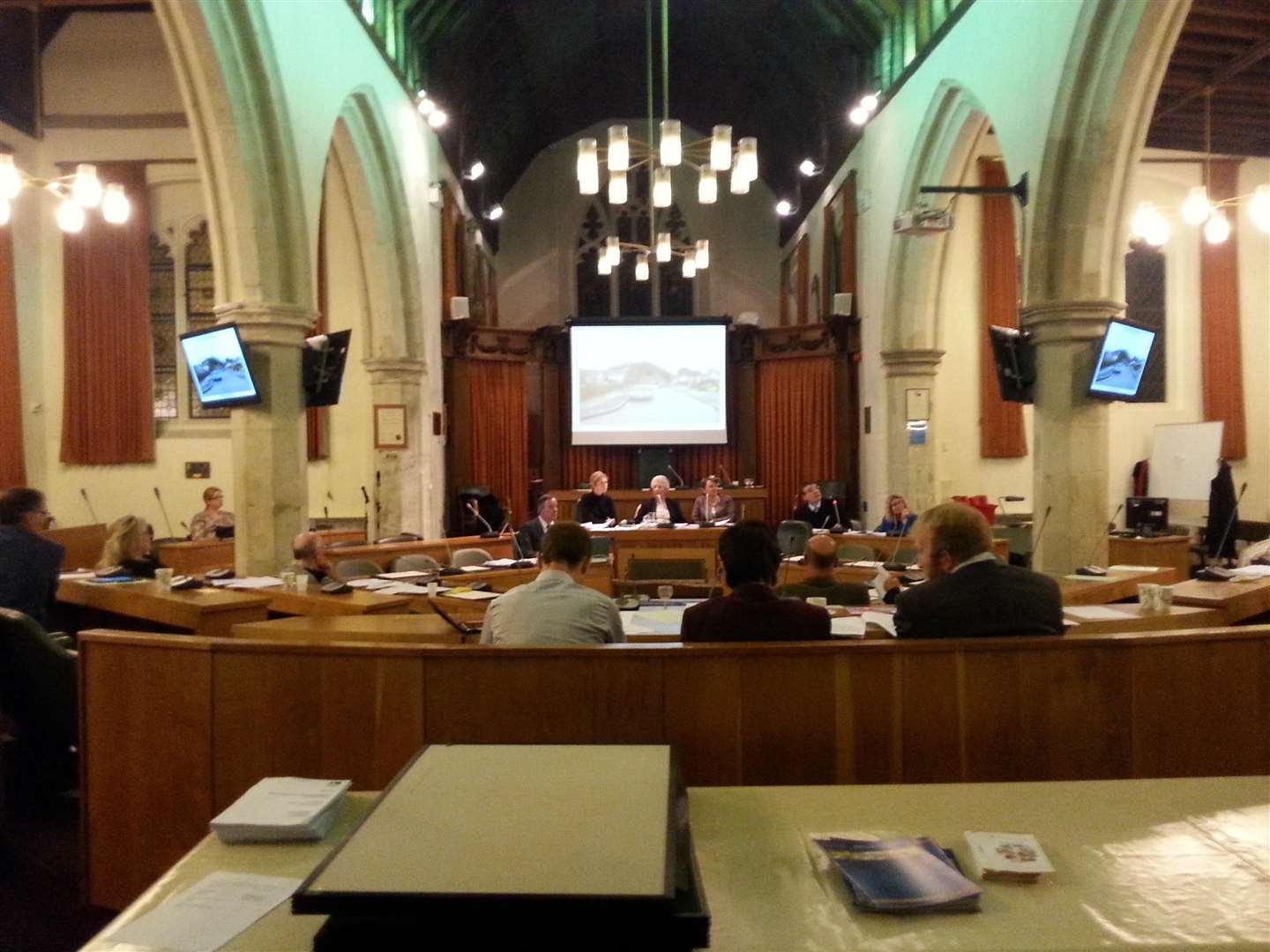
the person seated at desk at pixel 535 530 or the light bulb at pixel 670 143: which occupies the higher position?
the light bulb at pixel 670 143

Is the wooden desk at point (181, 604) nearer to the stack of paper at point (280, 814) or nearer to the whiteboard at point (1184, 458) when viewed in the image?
the stack of paper at point (280, 814)

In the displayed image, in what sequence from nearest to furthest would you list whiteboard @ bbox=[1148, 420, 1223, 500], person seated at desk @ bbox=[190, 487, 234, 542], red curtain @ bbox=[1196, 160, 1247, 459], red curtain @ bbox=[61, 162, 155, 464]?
person seated at desk @ bbox=[190, 487, 234, 542], whiteboard @ bbox=[1148, 420, 1223, 500], red curtain @ bbox=[61, 162, 155, 464], red curtain @ bbox=[1196, 160, 1247, 459]

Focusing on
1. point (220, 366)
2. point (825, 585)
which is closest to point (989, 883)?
point (825, 585)

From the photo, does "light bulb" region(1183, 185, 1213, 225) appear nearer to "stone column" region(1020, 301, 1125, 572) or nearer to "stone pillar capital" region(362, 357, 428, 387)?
"stone column" region(1020, 301, 1125, 572)

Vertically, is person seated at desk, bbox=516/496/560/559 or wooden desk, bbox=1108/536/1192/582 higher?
person seated at desk, bbox=516/496/560/559

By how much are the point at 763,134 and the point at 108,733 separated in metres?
16.3

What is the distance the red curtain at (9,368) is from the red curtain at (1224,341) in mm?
13552

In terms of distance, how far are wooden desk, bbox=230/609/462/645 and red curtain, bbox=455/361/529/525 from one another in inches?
356

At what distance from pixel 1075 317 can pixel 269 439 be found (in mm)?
5652

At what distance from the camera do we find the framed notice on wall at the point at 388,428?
10273 mm

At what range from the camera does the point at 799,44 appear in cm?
1309

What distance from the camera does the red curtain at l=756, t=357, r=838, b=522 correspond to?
43.2 feet

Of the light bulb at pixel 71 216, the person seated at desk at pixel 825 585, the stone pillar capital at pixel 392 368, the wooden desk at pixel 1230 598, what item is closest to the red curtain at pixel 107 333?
the stone pillar capital at pixel 392 368

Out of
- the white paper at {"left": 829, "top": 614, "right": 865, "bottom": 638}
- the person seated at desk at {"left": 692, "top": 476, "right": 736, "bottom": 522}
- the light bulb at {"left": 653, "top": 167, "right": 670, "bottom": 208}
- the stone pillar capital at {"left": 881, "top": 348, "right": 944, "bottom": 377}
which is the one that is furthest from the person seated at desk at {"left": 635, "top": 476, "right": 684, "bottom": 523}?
the white paper at {"left": 829, "top": 614, "right": 865, "bottom": 638}
